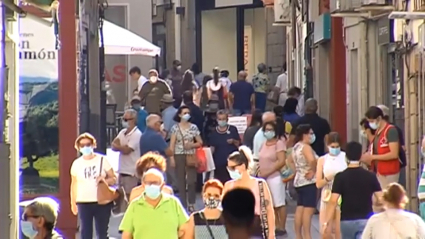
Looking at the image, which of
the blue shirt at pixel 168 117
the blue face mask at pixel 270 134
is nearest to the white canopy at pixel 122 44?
the blue shirt at pixel 168 117

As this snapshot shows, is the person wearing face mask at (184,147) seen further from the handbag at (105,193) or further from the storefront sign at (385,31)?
the handbag at (105,193)

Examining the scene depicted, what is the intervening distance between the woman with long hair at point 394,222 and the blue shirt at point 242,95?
1561 cm

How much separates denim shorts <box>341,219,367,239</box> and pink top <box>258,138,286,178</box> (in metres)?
4.04

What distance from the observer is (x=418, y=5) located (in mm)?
18156

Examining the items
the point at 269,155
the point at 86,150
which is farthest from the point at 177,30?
the point at 86,150

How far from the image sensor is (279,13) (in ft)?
120

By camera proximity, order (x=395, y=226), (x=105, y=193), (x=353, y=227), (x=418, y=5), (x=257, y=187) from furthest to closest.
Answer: (x=418, y=5) → (x=105, y=193) → (x=353, y=227) → (x=257, y=187) → (x=395, y=226)

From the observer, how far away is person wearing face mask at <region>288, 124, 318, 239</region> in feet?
50.8

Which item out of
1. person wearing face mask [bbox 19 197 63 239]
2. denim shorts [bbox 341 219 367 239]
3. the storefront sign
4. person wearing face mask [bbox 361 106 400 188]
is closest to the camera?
person wearing face mask [bbox 19 197 63 239]

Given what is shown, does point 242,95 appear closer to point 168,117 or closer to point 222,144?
point 168,117

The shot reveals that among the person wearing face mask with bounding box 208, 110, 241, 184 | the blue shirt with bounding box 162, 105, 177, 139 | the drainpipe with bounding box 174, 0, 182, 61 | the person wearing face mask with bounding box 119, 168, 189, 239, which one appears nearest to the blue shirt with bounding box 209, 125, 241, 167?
the person wearing face mask with bounding box 208, 110, 241, 184

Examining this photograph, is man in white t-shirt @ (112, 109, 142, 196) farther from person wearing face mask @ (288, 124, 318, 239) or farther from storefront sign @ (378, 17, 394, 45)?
storefront sign @ (378, 17, 394, 45)

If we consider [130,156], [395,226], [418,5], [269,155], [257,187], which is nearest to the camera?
[395,226]

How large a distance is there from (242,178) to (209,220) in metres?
1.54
